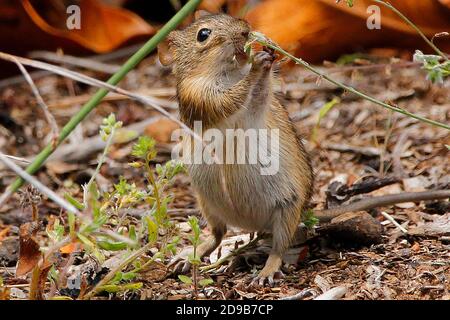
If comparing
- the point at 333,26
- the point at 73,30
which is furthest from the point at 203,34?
the point at 73,30

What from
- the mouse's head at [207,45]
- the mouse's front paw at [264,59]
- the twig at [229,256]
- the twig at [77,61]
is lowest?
the twig at [229,256]

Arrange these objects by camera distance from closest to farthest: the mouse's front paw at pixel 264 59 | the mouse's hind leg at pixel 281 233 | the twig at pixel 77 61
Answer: the mouse's front paw at pixel 264 59
the mouse's hind leg at pixel 281 233
the twig at pixel 77 61

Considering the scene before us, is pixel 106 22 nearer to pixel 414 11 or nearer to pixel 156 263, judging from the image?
pixel 414 11

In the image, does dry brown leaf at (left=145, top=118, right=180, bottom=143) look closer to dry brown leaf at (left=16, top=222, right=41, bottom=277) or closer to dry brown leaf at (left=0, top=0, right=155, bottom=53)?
dry brown leaf at (left=0, top=0, right=155, bottom=53)

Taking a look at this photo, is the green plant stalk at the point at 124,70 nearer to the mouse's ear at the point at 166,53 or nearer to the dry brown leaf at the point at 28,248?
the dry brown leaf at the point at 28,248

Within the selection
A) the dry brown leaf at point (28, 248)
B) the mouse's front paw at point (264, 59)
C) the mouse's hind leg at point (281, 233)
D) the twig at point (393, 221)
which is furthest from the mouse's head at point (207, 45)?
the dry brown leaf at point (28, 248)

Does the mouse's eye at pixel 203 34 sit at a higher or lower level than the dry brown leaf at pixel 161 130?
higher

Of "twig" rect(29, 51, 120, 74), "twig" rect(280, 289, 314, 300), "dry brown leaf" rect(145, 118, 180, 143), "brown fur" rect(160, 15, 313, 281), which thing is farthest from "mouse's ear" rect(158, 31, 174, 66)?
"twig" rect(29, 51, 120, 74)
